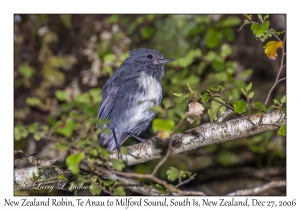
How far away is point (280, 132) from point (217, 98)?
55 cm

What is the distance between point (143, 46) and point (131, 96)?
9.49 feet

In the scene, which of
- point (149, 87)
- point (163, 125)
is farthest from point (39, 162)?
point (163, 125)

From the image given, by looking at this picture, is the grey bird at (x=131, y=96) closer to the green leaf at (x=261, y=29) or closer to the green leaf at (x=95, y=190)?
the green leaf at (x=95, y=190)

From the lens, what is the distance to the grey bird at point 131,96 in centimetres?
414

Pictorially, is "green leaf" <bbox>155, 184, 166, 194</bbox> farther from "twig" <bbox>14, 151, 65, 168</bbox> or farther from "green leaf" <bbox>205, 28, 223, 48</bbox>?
"green leaf" <bbox>205, 28, 223, 48</bbox>

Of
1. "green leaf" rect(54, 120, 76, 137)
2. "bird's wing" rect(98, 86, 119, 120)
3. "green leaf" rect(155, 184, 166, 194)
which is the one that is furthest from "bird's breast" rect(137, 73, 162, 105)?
"green leaf" rect(54, 120, 76, 137)

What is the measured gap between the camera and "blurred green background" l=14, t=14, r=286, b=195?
6154mm

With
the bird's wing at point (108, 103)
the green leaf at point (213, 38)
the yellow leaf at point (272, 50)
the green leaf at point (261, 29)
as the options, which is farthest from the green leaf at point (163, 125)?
the green leaf at point (213, 38)

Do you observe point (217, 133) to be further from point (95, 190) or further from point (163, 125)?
point (163, 125)

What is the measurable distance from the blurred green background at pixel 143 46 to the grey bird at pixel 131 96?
1.12 meters

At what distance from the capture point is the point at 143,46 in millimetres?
6848

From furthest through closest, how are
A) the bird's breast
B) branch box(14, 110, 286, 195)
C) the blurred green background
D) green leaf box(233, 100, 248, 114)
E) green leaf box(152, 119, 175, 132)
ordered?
the blurred green background
the bird's breast
branch box(14, 110, 286, 195)
green leaf box(233, 100, 248, 114)
green leaf box(152, 119, 175, 132)

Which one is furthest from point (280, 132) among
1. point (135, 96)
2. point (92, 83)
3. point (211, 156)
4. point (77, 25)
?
point (77, 25)
